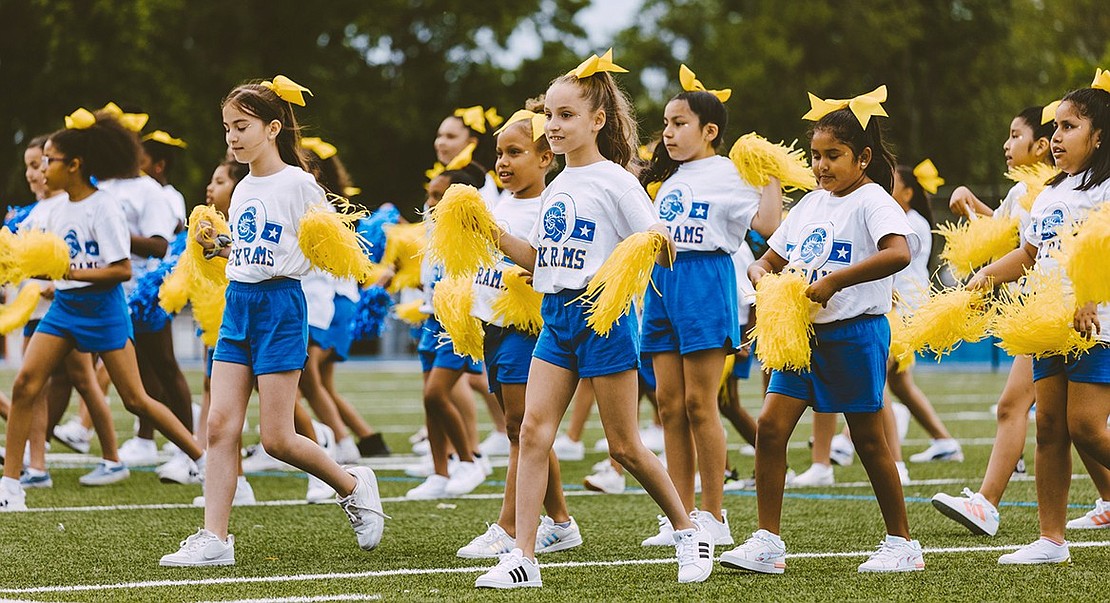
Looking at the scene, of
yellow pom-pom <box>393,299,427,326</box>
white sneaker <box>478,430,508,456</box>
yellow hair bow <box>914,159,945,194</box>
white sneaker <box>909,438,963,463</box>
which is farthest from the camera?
white sneaker <box>478,430,508,456</box>

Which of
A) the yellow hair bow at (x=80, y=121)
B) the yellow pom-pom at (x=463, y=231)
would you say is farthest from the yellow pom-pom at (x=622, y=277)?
the yellow hair bow at (x=80, y=121)

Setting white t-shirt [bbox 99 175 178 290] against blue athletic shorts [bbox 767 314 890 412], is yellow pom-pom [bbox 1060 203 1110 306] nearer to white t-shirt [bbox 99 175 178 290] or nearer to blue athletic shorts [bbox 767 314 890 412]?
blue athletic shorts [bbox 767 314 890 412]

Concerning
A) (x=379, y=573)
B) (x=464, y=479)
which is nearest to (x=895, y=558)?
(x=379, y=573)

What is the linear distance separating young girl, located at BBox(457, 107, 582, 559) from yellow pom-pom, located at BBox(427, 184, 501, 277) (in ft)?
1.11

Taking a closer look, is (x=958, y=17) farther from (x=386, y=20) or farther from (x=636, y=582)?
(x=636, y=582)

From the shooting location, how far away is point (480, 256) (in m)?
5.47

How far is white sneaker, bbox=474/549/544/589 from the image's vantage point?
192 inches

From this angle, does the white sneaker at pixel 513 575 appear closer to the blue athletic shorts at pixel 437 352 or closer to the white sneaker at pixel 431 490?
the blue athletic shorts at pixel 437 352

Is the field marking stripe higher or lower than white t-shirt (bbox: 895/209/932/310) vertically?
lower

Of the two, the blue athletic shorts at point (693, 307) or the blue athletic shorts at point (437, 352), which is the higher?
the blue athletic shorts at point (693, 307)

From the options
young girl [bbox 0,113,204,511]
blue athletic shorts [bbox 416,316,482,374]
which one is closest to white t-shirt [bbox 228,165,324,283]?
young girl [bbox 0,113,204,511]

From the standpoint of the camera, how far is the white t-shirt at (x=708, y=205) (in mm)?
6184

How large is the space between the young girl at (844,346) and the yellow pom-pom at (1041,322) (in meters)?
0.46

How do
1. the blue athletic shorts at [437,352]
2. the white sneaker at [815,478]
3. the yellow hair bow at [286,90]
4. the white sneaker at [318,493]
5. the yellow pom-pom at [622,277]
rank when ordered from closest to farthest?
1. the yellow pom-pom at [622,277]
2. the yellow hair bow at [286,90]
3. the white sneaker at [318,493]
4. the blue athletic shorts at [437,352]
5. the white sneaker at [815,478]
